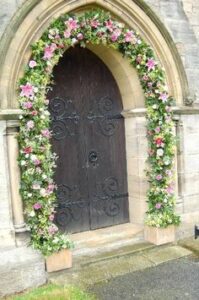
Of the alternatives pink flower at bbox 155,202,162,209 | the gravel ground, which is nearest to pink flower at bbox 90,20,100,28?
pink flower at bbox 155,202,162,209

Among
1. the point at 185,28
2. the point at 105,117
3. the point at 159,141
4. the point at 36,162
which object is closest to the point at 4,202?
the point at 36,162

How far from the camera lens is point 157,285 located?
3.60 metres

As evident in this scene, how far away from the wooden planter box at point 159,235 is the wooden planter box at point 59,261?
1.18 metres

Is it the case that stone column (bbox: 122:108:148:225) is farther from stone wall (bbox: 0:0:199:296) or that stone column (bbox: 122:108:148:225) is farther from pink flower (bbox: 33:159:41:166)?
pink flower (bbox: 33:159:41:166)

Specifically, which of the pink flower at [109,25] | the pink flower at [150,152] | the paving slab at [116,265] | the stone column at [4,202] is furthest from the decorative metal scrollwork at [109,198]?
the pink flower at [109,25]

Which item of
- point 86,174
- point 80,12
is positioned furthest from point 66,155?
point 80,12

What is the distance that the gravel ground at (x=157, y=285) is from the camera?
3.40 metres

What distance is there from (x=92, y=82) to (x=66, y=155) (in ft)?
3.43

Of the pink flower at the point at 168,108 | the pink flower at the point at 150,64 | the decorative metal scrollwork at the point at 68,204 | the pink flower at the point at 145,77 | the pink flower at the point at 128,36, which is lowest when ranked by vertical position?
the decorative metal scrollwork at the point at 68,204

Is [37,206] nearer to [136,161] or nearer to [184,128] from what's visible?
[136,161]

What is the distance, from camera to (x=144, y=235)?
4699 mm

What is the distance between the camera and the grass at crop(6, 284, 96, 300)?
10.9 feet

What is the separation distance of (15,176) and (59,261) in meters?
1.05

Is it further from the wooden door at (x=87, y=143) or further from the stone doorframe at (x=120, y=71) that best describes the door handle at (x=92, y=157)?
the stone doorframe at (x=120, y=71)
